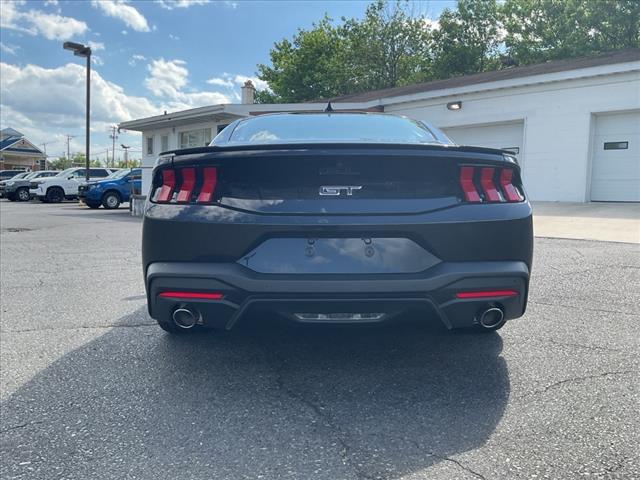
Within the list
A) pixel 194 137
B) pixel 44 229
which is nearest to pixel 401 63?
pixel 194 137

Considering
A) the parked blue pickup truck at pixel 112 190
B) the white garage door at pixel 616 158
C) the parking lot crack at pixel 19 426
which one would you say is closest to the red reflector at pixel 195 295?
the parking lot crack at pixel 19 426

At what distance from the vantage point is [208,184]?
99.7 inches

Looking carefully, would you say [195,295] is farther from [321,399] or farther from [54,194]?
[54,194]

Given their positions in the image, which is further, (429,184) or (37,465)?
(429,184)

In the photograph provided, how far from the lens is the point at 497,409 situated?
247cm

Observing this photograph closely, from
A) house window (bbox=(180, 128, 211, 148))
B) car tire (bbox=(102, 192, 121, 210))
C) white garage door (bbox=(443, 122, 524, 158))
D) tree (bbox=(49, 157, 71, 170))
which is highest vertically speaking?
tree (bbox=(49, 157, 71, 170))

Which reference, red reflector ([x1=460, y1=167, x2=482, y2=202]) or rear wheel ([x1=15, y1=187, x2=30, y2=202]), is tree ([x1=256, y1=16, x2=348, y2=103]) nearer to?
rear wheel ([x1=15, y1=187, x2=30, y2=202])

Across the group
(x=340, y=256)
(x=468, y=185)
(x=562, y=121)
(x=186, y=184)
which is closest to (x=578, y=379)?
(x=468, y=185)

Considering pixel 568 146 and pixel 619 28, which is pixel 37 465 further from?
pixel 619 28

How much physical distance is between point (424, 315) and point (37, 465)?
1.74 m

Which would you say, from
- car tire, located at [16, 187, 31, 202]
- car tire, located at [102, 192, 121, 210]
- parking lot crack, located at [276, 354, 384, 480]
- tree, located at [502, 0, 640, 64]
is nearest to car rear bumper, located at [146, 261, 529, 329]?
parking lot crack, located at [276, 354, 384, 480]

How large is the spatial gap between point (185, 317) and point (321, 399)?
2.60 ft

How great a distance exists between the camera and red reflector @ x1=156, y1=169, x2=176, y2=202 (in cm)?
262

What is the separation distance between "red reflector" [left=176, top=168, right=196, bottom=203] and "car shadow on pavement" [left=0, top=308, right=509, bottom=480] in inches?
27.5
